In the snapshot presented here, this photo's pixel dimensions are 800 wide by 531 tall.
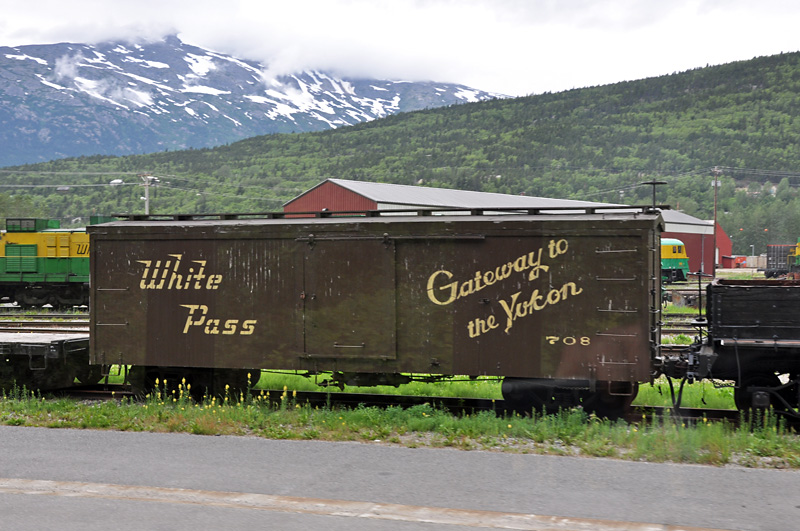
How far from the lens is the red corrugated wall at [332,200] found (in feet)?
158

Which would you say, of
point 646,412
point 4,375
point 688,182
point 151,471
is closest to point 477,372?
point 646,412

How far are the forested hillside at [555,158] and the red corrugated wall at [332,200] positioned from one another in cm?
4172

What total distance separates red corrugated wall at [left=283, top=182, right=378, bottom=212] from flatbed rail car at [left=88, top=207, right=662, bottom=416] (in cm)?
3584

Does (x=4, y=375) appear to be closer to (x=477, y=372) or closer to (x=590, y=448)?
(x=477, y=372)

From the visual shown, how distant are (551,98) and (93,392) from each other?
14308 cm

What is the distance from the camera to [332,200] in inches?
1986

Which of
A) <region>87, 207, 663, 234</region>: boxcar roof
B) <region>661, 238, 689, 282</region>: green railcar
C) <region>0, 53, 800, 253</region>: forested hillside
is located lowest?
<region>87, 207, 663, 234</region>: boxcar roof

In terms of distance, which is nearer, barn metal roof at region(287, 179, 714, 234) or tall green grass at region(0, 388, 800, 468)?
tall green grass at region(0, 388, 800, 468)

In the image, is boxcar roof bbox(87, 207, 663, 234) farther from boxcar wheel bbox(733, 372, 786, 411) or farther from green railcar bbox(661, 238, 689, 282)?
green railcar bbox(661, 238, 689, 282)

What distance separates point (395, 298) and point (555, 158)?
116 meters

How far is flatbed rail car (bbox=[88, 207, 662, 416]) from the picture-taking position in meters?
9.89

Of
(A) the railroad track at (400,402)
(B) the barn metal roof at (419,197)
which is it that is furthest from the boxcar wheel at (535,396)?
(B) the barn metal roof at (419,197)

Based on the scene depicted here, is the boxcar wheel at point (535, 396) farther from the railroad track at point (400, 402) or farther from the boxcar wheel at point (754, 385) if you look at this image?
the boxcar wheel at point (754, 385)

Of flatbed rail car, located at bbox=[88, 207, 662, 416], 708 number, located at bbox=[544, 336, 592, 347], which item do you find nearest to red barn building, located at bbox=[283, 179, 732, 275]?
flatbed rail car, located at bbox=[88, 207, 662, 416]
